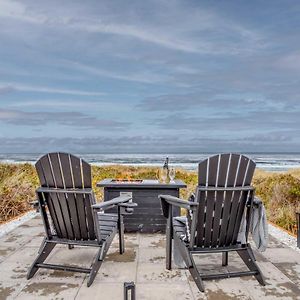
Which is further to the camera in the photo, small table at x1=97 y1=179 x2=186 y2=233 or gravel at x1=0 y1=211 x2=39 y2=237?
gravel at x1=0 y1=211 x2=39 y2=237

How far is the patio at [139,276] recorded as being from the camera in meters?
2.59

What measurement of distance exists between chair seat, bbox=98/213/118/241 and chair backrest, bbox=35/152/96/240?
114mm

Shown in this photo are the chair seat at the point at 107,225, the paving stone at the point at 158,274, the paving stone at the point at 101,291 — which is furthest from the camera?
the chair seat at the point at 107,225

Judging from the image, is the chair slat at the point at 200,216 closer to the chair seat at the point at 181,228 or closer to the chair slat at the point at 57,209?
the chair seat at the point at 181,228

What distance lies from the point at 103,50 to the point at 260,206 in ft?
53.2

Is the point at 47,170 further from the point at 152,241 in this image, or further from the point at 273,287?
the point at 273,287

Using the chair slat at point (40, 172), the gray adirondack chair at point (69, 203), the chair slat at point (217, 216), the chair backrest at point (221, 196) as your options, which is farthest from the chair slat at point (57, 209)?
the chair slat at point (217, 216)

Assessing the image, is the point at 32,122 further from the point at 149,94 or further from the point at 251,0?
the point at 251,0

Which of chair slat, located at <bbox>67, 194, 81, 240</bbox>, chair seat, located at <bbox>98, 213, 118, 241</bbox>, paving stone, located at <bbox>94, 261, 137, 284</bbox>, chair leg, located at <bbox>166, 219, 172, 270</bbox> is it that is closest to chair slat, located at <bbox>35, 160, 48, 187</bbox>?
chair slat, located at <bbox>67, 194, 81, 240</bbox>

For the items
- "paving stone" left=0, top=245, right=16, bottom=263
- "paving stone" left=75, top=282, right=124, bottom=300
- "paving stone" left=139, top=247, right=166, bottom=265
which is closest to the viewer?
"paving stone" left=75, top=282, right=124, bottom=300

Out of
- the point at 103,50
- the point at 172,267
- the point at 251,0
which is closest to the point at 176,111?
the point at 103,50

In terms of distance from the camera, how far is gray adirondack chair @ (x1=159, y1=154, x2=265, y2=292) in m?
2.73

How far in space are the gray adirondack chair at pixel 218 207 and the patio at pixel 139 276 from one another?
0.14m

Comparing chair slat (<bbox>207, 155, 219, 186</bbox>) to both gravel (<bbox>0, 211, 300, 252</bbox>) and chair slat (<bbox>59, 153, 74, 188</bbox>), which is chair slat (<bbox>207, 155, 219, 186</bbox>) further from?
gravel (<bbox>0, 211, 300, 252</bbox>)
